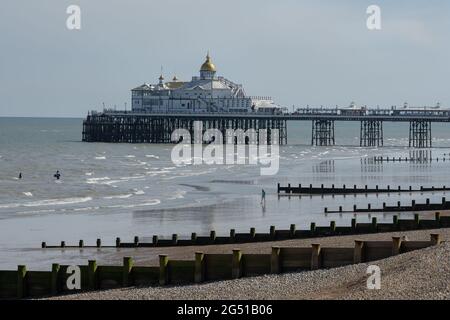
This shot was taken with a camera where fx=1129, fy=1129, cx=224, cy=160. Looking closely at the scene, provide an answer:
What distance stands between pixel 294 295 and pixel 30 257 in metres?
14.0

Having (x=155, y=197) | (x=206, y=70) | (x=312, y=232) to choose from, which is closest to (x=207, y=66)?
(x=206, y=70)

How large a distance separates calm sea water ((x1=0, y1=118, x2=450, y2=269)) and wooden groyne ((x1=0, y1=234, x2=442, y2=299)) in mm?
6762

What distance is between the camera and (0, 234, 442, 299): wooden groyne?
24500 mm

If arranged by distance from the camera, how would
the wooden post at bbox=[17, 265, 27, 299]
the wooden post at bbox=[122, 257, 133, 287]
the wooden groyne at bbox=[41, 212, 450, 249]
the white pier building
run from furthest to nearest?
the white pier building, the wooden groyne at bbox=[41, 212, 450, 249], the wooden post at bbox=[17, 265, 27, 299], the wooden post at bbox=[122, 257, 133, 287]

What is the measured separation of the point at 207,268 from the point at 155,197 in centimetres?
3644

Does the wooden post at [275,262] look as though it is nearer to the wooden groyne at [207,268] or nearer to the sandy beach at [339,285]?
the wooden groyne at [207,268]

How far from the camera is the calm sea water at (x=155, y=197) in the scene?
41.4 m

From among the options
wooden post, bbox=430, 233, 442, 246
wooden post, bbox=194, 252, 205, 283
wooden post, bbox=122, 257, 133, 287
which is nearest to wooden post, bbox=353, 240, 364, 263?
wooden post, bbox=430, 233, 442, 246

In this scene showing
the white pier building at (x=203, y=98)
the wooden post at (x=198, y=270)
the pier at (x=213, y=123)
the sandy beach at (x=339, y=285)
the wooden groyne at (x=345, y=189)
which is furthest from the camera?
the white pier building at (x=203, y=98)

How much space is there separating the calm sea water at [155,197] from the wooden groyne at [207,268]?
6.76 metres

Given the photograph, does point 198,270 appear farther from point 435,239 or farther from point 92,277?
point 435,239

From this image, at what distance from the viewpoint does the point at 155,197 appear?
200 feet

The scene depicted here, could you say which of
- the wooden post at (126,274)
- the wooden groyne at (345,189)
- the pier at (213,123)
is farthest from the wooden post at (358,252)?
the pier at (213,123)

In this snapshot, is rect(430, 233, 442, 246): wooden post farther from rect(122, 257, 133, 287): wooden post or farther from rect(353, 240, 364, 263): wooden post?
rect(122, 257, 133, 287): wooden post
